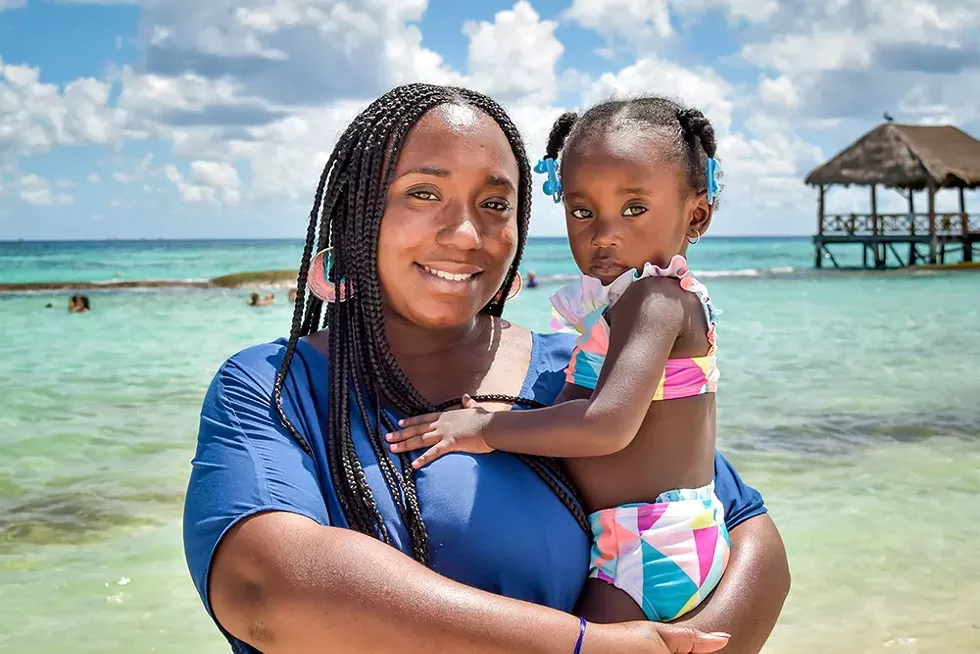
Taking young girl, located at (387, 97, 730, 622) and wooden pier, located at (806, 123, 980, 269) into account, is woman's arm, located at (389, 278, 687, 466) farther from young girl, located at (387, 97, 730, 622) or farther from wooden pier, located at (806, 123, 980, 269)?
wooden pier, located at (806, 123, 980, 269)

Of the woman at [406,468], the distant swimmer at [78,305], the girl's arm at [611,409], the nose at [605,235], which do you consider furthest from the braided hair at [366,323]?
the distant swimmer at [78,305]

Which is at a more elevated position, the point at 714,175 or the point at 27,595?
the point at 714,175

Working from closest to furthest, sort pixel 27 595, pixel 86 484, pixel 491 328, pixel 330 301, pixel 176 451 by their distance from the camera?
pixel 330 301 → pixel 491 328 → pixel 27 595 → pixel 86 484 → pixel 176 451

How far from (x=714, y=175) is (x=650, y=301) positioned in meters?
0.45

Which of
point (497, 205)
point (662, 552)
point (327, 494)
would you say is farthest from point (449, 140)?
point (662, 552)

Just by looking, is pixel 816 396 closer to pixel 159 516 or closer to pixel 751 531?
pixel 159 516

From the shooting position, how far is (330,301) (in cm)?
231

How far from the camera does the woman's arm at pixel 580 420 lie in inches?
79.5

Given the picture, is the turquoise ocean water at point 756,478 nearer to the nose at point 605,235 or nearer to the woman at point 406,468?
the woman at point 406,468

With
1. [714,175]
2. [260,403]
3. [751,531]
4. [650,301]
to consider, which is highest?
[714,175]

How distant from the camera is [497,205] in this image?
88.5 inches

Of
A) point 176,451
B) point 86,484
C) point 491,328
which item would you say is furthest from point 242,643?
point 176,451

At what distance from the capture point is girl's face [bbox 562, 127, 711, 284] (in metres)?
2.28

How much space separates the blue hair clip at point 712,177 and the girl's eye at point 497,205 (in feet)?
1.67
